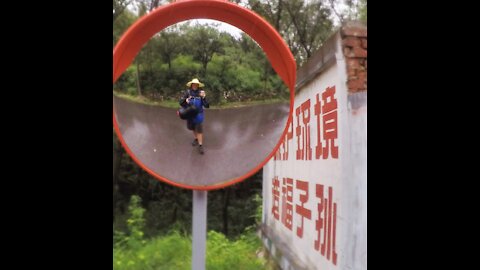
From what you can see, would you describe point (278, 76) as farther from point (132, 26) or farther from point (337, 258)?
point (337, 258)

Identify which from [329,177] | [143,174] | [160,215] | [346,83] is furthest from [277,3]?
[160,215]

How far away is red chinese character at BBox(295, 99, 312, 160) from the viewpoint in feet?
7.14

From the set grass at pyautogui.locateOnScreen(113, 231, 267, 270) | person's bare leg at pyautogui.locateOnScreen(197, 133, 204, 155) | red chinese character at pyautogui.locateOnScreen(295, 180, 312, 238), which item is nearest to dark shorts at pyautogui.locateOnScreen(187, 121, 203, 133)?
person's bare leg at pyautogui.locateOnScreen(197, 133, 204, 155)

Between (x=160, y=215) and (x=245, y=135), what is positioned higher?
→ (x=245, y=135)

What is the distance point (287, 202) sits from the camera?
2643 mm

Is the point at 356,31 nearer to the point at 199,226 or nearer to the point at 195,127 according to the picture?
the point at 195,127

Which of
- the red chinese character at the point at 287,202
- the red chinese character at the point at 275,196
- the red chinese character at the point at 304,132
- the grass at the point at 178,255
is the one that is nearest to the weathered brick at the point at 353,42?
the red chinese character at the point at 304,132

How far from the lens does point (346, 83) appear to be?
5.89 ft

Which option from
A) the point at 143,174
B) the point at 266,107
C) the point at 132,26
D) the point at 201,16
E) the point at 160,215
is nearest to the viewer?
the point at 132,26

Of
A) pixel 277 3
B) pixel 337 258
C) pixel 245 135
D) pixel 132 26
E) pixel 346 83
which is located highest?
pixel 277 3

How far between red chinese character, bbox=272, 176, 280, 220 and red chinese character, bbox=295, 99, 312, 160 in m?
0.52

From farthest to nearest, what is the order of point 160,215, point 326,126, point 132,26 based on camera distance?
point 160,215
point 326,126
point 132,26

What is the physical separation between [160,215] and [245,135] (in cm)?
107

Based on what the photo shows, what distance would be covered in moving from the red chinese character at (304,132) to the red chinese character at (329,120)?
0.17 m
